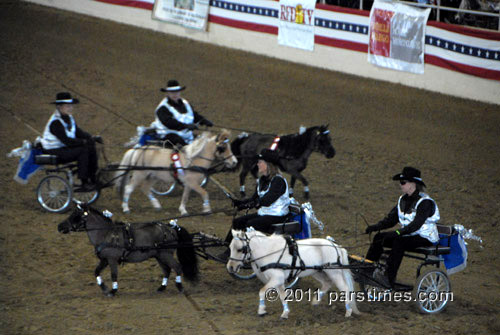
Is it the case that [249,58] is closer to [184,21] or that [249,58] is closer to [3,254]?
[184,21]

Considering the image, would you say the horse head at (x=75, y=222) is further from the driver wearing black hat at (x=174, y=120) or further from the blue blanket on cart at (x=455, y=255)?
the blue blanket on cart at (x=455, y=255)

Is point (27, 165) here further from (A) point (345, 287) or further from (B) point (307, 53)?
(B) point (307, 53)

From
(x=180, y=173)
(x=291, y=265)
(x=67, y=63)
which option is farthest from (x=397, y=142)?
(x=67, y=63)

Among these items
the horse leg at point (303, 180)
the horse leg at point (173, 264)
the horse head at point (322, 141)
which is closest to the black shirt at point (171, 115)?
the horse leg at point (303, 180)

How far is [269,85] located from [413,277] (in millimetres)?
10581

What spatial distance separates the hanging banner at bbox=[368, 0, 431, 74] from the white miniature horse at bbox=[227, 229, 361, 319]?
11228 mm

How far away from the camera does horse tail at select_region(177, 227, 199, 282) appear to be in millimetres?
8602

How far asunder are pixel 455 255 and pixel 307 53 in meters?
13.2

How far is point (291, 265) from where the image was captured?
7.86 metres

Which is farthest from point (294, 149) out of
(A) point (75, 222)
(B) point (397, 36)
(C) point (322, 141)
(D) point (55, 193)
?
(B) point (397, 36)

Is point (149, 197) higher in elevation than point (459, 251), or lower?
lower

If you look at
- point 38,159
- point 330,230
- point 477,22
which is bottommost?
point 330,230


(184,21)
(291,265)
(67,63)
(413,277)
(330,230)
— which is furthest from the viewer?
(184,21)

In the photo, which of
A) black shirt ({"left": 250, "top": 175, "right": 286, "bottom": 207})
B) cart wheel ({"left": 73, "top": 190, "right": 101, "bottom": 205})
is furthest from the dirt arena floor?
black shirt ({"left": 250, "top": 175, "right": 286, "bottom": 207})
